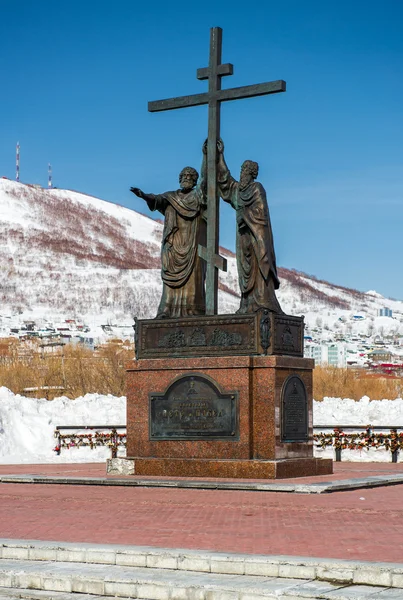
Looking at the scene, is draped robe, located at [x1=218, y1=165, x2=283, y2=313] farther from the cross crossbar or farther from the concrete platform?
the concrete platform

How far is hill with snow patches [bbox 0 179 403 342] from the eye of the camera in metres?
142

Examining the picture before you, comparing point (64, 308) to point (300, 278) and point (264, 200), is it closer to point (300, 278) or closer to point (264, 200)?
point (300, 278)

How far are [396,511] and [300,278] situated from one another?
180268 mm

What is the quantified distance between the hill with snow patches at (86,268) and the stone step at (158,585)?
117m

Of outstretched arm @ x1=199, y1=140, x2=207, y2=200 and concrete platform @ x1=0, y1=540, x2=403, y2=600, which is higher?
outstretched arm @ x1=199, y1=140, x2=207, y2=200

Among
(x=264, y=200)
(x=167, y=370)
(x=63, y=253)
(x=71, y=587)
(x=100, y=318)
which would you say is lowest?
(x=71, y=587)

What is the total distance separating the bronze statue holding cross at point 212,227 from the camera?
19.1m

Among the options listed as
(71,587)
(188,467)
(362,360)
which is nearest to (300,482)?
(188,467)

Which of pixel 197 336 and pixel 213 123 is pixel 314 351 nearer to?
pixel 213 123

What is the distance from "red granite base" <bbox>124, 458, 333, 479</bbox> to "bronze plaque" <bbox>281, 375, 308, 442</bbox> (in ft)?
1.31

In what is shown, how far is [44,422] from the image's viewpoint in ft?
110

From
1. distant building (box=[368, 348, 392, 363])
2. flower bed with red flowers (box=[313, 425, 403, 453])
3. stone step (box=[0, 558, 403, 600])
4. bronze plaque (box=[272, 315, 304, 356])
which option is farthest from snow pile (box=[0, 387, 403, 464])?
distant building (box=[368, 348, 392, 363])

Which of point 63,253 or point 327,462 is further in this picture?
point 63,253

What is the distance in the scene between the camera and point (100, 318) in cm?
13825
